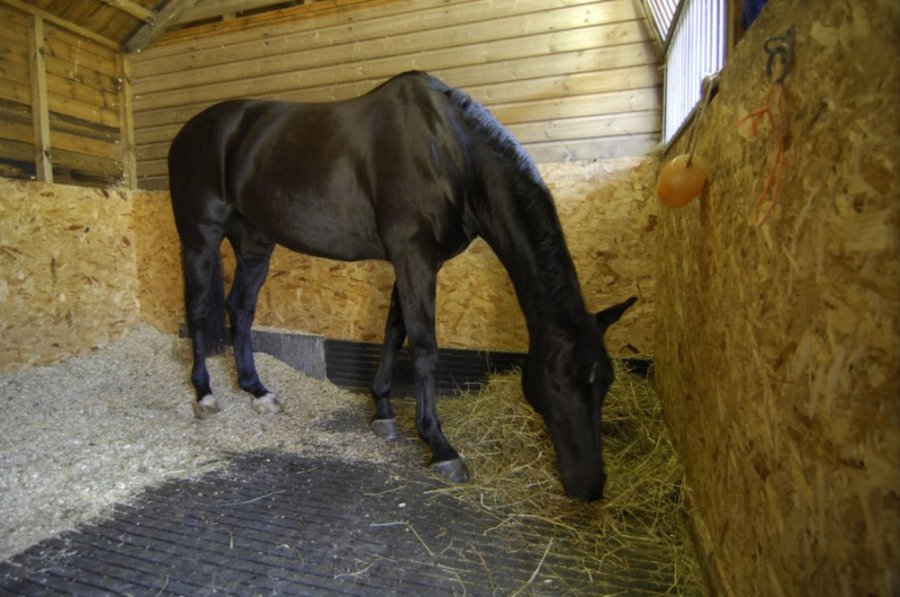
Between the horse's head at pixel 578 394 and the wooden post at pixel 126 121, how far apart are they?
14.7 feet

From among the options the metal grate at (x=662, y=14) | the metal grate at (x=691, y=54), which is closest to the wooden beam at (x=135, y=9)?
the metal grate at (x=662, y=14)

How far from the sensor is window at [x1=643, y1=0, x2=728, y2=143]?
6.04ft

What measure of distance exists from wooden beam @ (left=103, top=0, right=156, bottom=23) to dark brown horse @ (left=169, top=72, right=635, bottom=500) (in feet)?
6.53

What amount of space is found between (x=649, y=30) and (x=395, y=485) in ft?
10.0

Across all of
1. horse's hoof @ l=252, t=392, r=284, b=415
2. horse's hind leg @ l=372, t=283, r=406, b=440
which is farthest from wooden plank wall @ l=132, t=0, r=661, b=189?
horse's hoof @ l=252, t=392, r=284, b=415

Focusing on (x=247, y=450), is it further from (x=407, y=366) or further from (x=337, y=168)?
(x=337, y=168)

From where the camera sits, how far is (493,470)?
2102 millimetres

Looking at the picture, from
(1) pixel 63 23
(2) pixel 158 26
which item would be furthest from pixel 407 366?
(1) pixel 63 23

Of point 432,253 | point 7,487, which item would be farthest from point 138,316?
point 432,253

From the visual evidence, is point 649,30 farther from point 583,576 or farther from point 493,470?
point 583,576

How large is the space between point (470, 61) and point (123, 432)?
3201 millimetres

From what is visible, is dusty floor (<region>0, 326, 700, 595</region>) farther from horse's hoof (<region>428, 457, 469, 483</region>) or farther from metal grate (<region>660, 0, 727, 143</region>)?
Answer: metal grate (<region>660, 0, 727, 143</region>)

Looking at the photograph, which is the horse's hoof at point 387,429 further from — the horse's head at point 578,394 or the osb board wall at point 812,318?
the osb board wall at point 812,318

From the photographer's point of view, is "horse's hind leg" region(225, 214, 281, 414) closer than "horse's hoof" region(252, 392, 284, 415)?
No
